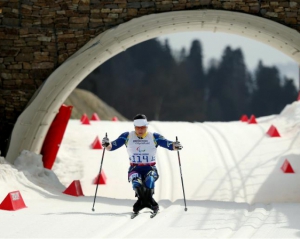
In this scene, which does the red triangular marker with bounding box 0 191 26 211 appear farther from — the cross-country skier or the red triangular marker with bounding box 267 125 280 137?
the red triangular marker with bounding box 267 125 280 137

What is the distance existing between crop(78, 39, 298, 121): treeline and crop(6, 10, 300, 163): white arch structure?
2371 centimetres

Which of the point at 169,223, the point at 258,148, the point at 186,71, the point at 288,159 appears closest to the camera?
the point at 169,223

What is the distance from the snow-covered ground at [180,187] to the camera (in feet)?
19.1

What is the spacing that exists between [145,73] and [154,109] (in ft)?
9.09

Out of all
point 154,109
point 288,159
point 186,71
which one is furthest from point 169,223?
point 186,71

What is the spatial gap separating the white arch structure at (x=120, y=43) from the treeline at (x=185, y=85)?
23707 mm

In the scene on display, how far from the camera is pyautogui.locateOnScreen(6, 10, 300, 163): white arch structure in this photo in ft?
33.2

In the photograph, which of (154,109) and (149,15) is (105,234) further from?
(154,109)

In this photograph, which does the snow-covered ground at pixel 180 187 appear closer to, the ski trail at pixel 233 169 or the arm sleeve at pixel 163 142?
the ski trail at pixel 233 169

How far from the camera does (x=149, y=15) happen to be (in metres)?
10.2

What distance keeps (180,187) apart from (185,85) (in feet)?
96.8

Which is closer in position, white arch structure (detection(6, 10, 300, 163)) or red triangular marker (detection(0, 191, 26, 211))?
red triangular marker (detection(0, 191, 26, 211))

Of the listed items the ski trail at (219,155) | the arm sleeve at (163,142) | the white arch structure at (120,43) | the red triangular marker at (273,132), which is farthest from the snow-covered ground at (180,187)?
the arm sleeve at (163,142)

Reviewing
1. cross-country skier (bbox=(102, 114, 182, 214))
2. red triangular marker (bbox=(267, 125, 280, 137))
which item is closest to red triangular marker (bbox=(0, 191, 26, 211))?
cross-country skier (bbox=(102, 114, 182, 214))
